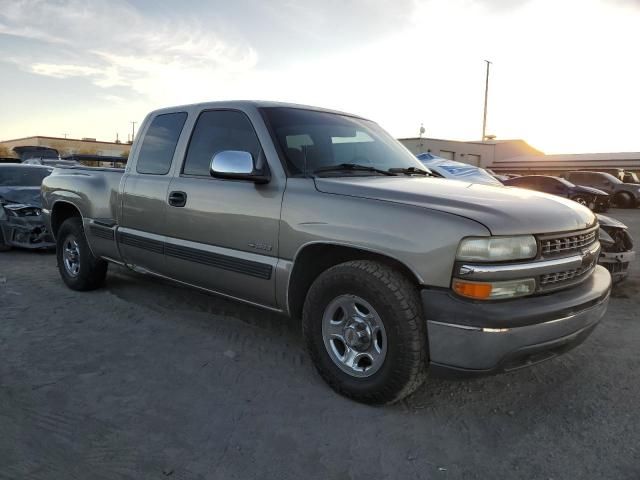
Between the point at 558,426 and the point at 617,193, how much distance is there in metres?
20.7

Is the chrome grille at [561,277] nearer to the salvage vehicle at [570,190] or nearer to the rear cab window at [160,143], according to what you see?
the rear cab window at [160,143]

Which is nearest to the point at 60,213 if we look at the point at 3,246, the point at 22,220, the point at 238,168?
the point at 22,220

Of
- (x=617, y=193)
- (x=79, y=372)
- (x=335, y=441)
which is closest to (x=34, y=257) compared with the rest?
(x=79, y=372)

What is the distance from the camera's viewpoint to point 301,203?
3.21 meters

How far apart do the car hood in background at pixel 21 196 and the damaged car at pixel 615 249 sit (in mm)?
7739

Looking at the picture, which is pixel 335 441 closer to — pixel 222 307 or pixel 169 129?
pixel 222 307

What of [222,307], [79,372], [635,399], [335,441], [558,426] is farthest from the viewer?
[222,307]

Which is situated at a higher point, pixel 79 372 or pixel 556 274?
pixel 556 274

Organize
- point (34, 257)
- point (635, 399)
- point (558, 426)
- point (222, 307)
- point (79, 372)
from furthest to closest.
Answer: point (34, 257), point (222, 307), point (79, 372), point (635, 399), point (558, 426)

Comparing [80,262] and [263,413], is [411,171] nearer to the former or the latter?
[263,413]

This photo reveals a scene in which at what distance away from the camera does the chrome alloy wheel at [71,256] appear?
539 centimetres

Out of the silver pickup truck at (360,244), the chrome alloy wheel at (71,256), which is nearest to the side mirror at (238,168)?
the silver pickup truck at (360,244)

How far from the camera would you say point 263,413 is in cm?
292

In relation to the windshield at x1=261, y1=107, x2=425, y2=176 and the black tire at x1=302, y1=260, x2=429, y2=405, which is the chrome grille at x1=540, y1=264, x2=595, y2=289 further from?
the windshield at x1=261, y1=107, x2=425, y2=176
